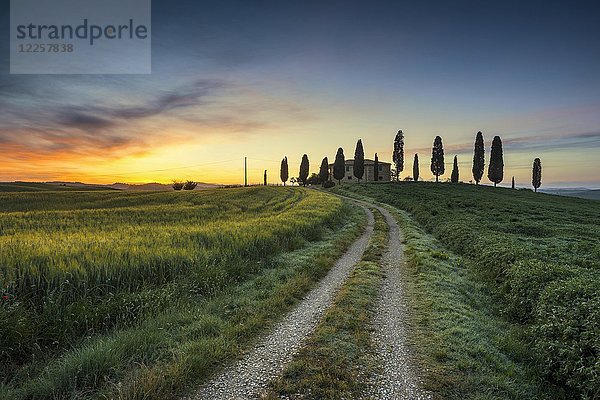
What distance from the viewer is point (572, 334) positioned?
627cm

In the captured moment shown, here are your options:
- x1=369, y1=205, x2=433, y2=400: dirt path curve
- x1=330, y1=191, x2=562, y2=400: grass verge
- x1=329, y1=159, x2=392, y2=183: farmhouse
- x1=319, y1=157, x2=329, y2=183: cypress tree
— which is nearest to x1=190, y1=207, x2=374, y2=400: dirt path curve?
x1=369, y1=205, x2=433, y2=400: dirt path curve

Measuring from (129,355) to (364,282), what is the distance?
25.0 feet

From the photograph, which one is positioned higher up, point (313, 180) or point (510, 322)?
point (313, 180)

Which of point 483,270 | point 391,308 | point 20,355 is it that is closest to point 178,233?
point 20,355

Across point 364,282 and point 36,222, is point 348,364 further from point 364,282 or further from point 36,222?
point 36,222

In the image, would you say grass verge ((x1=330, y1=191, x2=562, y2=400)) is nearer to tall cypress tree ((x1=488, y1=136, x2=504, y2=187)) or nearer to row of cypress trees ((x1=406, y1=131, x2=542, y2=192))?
row of cypress trees ((x1=406, y1=131, x2=542, y2=192))

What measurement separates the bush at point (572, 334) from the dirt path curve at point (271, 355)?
4.93m

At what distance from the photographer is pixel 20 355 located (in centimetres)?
638

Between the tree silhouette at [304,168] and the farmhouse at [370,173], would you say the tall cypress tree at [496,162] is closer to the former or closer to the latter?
the farmhouse at [370,173]

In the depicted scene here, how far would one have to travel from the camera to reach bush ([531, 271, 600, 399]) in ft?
18.2

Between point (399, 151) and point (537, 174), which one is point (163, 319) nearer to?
point (399, 151)

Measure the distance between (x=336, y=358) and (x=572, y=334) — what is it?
464 cm

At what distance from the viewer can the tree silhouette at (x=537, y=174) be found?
99.0 meters

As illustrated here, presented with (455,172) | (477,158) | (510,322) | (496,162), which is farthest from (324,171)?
(510,322)
